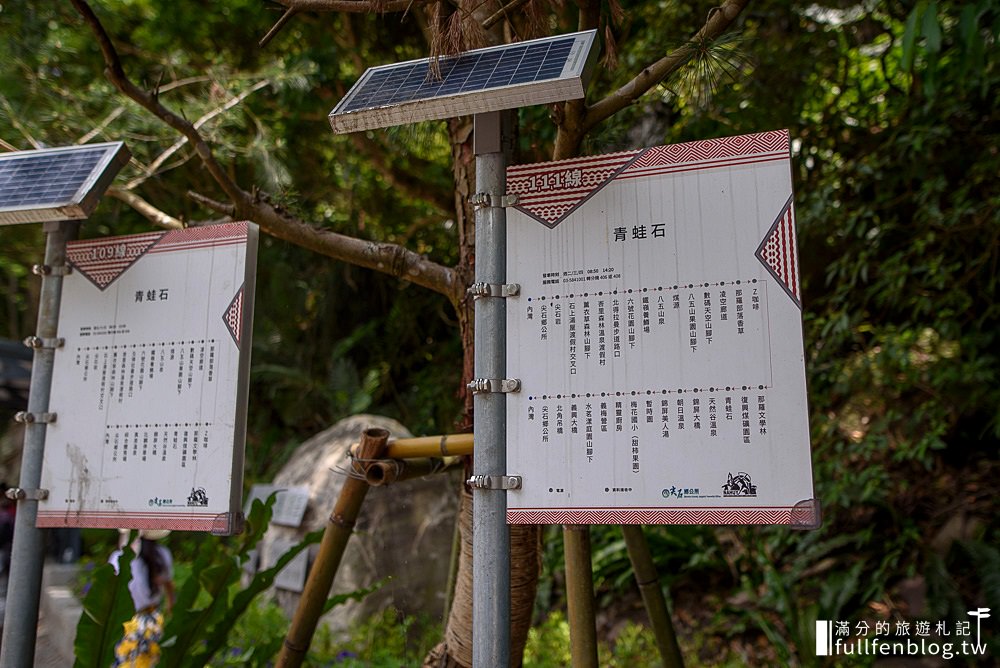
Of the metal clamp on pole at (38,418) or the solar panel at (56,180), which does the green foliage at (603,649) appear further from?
the solar panel at (56,180)

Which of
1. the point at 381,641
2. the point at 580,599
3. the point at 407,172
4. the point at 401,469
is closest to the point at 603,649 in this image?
the point at 381,641

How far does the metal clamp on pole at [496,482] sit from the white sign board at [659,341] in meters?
0.02

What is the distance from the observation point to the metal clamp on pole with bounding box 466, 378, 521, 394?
1994mm

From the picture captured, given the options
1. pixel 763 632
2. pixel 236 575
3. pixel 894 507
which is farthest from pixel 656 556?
pixel 236 575

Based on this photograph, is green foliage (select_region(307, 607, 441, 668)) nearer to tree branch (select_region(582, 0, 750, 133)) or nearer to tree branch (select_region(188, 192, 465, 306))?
tree branch (select_region(188, 192, 465, 306))

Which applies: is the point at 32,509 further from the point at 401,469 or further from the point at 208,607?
the point at 401,469

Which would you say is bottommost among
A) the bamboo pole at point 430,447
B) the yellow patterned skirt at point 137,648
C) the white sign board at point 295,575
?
the yellow patterned skirt at point 137,648

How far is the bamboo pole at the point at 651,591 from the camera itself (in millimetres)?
2734

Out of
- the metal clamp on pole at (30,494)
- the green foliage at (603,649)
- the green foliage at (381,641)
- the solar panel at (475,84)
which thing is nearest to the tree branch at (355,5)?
the solar panel at (475,84)

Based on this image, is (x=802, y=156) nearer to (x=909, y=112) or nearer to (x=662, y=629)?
(x=909, y=112)

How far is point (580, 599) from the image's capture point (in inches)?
95.9

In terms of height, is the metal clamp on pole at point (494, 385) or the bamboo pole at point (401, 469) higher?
the metal clamp on pole at point (494, 385)

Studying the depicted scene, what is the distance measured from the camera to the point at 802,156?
5004 millimetres

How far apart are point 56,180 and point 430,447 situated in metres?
1.57
